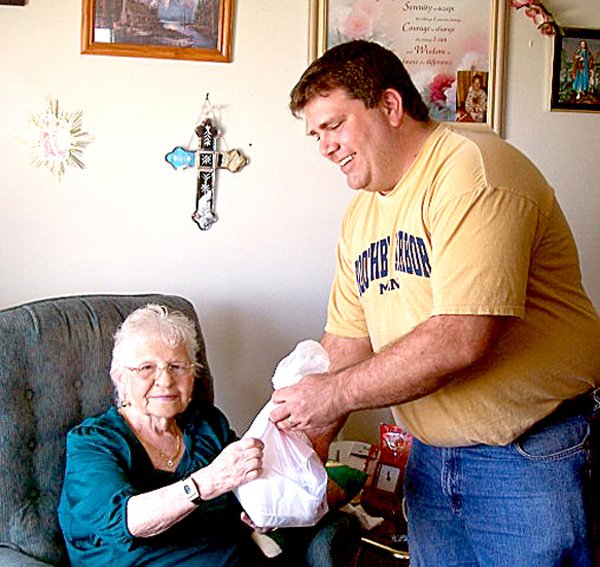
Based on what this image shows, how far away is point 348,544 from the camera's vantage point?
201cm

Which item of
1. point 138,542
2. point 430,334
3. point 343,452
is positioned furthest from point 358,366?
point 343,452

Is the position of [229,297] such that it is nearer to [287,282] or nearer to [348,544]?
[287,282]

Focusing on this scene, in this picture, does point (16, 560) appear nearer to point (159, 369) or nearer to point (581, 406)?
point (159, 369)

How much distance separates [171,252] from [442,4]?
3.76 ft

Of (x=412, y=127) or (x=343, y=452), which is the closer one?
(x=412, y=127)

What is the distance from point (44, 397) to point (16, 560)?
0.38m

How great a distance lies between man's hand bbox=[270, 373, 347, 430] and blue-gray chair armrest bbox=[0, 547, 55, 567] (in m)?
0.63

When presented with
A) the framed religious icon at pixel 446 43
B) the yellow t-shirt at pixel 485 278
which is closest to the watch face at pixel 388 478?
the yellow t-shirt at pixel 485 278

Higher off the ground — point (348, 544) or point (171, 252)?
point (171, 252)

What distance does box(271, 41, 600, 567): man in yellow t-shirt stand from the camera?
139cm

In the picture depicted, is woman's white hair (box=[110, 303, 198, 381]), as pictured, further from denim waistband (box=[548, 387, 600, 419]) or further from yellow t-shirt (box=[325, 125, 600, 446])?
denim waistband (box=[548, 387, 600, 419])

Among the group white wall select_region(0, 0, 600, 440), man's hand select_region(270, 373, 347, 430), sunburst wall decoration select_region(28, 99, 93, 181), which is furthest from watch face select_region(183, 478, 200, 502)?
sunburst wall decoration select_region(28, 99, 93, 181)

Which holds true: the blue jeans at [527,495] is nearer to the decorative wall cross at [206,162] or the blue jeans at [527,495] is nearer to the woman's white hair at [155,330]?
the woman's white hair at [155,330]

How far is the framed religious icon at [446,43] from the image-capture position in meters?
2.61
